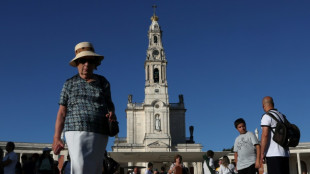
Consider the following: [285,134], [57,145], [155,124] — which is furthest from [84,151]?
[155,124]

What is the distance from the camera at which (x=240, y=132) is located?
895 centimetres

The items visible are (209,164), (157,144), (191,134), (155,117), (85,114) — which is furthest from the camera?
(191,134)

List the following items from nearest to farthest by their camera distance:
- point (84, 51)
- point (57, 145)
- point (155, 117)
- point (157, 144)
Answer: point (57, 145) → point (84, 51) → point (157, 144) → point (155, 117)

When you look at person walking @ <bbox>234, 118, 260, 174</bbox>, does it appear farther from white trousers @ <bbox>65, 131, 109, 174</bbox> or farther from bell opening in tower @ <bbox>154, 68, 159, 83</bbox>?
bell opening in tower @ <bbox>154, 68, 159, 83</bbox>

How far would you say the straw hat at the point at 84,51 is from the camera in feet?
16.9

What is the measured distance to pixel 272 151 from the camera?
664 cm

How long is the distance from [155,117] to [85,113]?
52367 mm

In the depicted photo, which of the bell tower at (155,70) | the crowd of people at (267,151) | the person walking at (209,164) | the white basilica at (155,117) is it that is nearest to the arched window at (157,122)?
the white basilica at (155,117)

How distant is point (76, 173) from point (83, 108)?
0.80 meters

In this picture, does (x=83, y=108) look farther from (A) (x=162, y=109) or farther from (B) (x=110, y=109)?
(A) (x=162, y=109)

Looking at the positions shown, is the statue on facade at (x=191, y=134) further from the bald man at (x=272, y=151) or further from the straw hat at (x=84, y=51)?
the straw hat at (x=84, y=51)

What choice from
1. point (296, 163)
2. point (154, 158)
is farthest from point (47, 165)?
point (296, 163)

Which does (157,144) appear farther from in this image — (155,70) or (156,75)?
(155,70)

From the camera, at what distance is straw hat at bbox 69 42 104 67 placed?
5152mm
